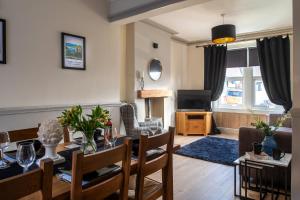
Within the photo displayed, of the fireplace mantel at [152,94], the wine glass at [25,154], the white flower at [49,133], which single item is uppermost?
the fireplace mantel at [152,94]

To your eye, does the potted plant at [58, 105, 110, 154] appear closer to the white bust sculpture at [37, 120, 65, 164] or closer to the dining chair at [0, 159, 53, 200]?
the white bust sculpture at [37, 120, 65, 164]

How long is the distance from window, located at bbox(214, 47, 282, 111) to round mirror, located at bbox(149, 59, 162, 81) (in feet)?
6.87

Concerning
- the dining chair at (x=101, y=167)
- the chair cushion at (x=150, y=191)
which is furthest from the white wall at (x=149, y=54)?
the dining chair at (x=101, y=167)

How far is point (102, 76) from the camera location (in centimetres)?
350

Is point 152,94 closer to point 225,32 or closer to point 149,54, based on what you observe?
point 149,54

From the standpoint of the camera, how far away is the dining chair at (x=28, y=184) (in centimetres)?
76

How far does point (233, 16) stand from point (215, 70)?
196 cm

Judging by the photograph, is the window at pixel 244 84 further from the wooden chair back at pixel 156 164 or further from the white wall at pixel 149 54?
the wooden chair back at pixel 156 164

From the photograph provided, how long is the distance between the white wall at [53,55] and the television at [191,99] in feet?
8.84

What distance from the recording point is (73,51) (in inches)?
120

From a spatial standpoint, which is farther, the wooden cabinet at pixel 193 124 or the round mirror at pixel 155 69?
the wooden cabinet at pixel 193 124

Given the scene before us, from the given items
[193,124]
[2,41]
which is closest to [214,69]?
[193,124]

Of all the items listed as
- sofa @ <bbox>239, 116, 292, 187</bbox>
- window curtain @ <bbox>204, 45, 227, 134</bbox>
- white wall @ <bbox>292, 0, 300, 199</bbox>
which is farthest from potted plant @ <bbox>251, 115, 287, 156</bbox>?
window curtain @ <bbox>204, 45, 227, 134</bbox>

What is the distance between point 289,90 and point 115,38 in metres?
4.00
